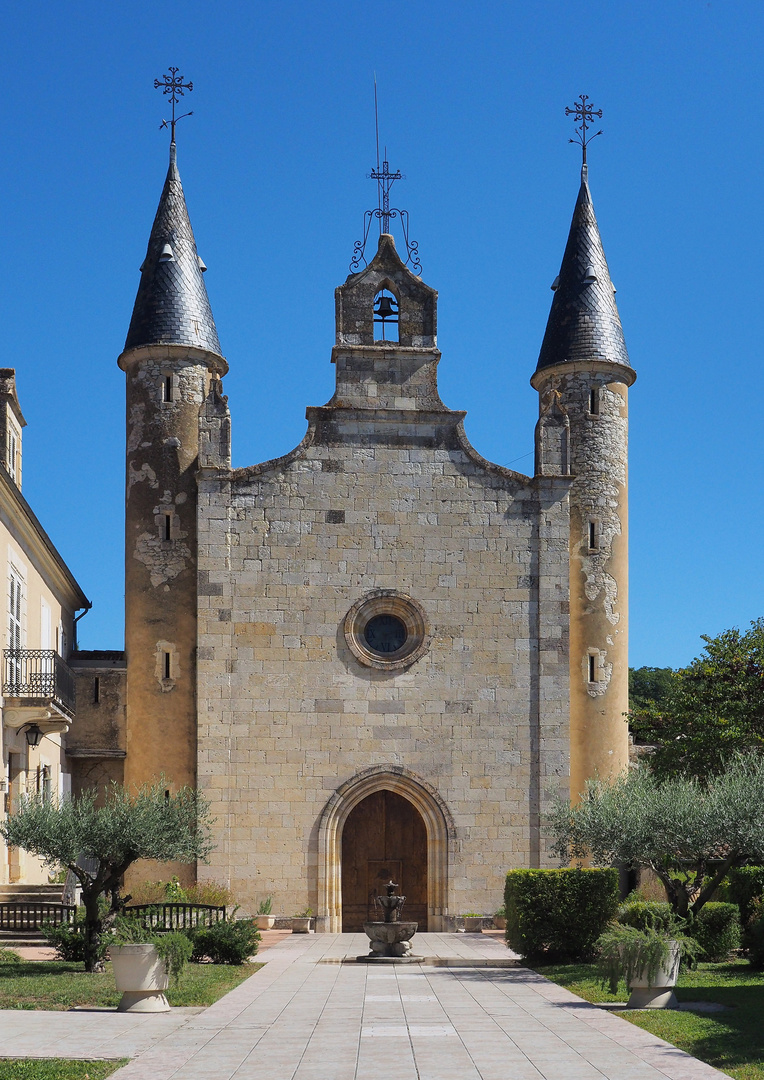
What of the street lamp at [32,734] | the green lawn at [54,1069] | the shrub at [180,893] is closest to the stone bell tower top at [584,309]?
the shrub at [180,893]

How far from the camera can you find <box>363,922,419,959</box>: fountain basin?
22.3 metres

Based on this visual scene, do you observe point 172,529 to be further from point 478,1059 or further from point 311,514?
point 478,1059

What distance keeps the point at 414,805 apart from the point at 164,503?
28.9 feet

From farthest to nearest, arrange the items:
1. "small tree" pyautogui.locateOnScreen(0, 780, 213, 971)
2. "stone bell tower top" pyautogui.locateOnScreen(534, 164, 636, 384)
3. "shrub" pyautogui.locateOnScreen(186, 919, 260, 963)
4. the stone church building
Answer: "stone bell tower top" pyautogui.locateOnScreen(534, 164, 636, 384) → the stone church building → "shrub" pyautogui.locateOnScreen(186, 919, 260, 963) → "small tree" pyautogui.locateOnScreen(0, 780, 213, 971)

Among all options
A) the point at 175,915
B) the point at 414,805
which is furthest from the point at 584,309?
the point at 175,915

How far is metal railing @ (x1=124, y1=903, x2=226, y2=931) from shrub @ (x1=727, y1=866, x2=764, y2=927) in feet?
29.2

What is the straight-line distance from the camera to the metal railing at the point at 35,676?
25.4m

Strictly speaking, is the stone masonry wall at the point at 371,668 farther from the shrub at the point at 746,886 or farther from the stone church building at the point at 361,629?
the shrub at the point at 746,886

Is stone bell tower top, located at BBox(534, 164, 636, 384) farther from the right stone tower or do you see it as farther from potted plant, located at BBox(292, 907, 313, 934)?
potted plant, located at BBox(292, 907, 313, 934)

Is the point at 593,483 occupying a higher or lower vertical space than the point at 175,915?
higher

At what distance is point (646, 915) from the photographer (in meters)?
21.0

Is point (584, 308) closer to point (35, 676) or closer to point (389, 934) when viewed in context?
point (35, 676)

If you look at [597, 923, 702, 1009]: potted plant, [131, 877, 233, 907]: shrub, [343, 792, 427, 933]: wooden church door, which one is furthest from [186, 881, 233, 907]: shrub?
[597, 923, 702, 1009]: potted plant

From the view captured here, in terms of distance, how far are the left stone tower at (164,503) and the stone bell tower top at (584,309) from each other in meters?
8.18
